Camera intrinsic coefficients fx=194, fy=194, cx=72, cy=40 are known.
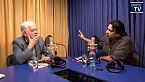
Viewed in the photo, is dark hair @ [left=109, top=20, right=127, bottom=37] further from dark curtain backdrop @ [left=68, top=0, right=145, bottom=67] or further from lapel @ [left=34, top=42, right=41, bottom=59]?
lapel @ [left=34, top=42, right=41, bottom=59]

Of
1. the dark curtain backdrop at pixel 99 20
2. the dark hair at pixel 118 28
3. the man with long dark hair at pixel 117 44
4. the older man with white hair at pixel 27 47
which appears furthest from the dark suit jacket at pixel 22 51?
the dark curtain backdrop at pixel 99 20

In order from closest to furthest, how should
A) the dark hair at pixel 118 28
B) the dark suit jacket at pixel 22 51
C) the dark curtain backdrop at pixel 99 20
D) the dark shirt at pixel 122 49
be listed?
the dark suit jacket at pixel 22 51 → the dark shirt at pixel 122 49 → the dark hair at pixel 118 28 → the dark curtain backdrop at pixel 99 20

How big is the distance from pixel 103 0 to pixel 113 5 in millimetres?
276

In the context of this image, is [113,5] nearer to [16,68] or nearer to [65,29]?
[65,29]

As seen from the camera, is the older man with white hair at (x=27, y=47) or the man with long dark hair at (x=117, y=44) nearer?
the older man with white hair at (x=27, y=47)

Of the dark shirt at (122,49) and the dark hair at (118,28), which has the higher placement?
the dark hair at (118,28)

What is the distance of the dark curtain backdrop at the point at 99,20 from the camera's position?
3.23 m

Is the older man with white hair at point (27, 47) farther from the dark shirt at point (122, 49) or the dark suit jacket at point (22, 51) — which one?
the dark shirt at point (122, 49)

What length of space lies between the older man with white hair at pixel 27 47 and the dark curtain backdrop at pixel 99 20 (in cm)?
126

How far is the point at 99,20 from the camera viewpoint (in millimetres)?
3836

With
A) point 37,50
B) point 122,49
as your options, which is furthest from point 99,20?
point 37,50

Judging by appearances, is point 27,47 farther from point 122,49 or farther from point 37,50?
point 122,49

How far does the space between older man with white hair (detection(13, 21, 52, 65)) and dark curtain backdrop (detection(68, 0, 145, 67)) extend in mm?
Answer: 1257

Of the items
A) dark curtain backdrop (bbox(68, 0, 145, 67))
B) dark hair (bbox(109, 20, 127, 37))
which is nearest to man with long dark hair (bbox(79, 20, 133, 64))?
dark hair (bbox(109, 20, 127, 37))
